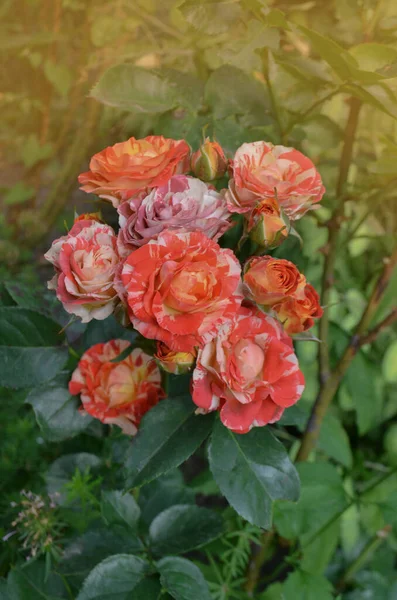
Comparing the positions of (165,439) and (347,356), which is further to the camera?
(347,356)

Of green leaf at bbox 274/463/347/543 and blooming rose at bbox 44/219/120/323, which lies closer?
blooming rose at bbox 44/219/120/323

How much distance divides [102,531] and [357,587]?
0.67m

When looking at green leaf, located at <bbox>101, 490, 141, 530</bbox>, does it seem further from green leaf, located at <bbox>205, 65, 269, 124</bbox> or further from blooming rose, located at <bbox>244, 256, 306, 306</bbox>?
green leaf, located at <bbox>205, 65, 269, 124</bbox>

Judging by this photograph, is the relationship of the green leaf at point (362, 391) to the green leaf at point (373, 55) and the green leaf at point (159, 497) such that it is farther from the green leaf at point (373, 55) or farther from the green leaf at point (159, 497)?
the green leaf at point (373, 55)

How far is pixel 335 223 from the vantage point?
0.77 meters

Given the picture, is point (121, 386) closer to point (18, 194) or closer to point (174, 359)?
point (174, 359)

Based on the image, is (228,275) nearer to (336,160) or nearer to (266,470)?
(266,470)

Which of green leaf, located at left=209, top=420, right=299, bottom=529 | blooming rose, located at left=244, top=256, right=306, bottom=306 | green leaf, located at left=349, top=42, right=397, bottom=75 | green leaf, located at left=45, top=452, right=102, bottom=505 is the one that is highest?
green leaf, located at left=349, top=42, right=397, bottom=75

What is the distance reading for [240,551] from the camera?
768mm

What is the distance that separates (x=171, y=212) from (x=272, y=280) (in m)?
0.10

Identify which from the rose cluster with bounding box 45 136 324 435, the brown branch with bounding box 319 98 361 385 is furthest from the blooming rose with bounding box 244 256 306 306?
the brown branch with bounding box 319 98 361 385

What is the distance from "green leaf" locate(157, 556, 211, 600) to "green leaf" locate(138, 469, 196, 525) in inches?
4.8

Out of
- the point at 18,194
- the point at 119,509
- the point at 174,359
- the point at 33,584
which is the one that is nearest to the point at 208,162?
the point at 174,359

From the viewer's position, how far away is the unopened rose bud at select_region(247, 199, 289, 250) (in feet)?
1.48
